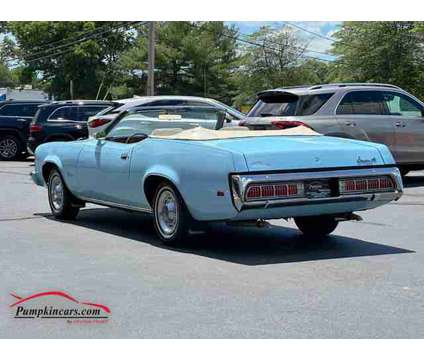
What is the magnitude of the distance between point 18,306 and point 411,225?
18.2 ft

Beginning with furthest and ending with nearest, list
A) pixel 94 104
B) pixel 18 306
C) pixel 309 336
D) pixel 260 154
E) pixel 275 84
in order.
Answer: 1. pixel 275 84
2. pixel 94 104
3. pixel 260 154
4. pixel 18 306
5. pixel 309 336

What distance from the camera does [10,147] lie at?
2369 cm

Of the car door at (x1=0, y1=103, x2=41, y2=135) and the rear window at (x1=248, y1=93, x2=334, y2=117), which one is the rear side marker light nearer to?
the rear window at (x1=248, y1=93, x2=334, y2=117)

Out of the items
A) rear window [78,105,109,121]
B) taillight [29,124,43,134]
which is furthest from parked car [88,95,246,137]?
taillight [29,124,43,134]

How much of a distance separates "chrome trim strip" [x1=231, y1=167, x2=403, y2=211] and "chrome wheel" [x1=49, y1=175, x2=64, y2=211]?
3.66m

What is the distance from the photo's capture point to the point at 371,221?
1076 cm

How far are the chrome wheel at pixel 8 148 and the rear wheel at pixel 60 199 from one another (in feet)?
42.3

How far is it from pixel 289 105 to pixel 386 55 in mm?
31741

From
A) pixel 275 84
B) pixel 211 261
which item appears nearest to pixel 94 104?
pixel 211 261

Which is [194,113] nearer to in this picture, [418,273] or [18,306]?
[418,273]

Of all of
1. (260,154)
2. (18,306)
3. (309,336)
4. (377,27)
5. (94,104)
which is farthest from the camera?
(377,27)

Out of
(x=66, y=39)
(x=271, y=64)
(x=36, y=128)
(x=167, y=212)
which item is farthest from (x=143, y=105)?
(x=66, y=39)

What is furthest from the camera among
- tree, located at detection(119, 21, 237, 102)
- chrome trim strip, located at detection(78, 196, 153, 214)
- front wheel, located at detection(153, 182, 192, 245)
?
tree, located at detection(119, 21, 237, 102)

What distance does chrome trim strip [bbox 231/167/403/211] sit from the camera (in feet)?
25.8
